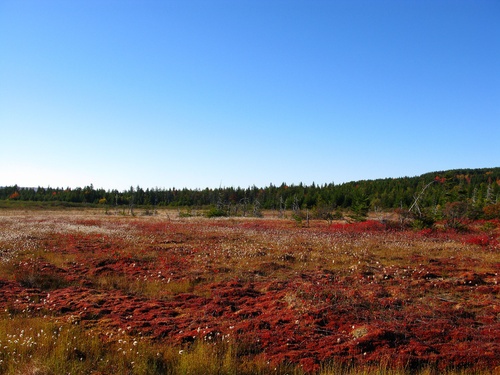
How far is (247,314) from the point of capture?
26.8 feet

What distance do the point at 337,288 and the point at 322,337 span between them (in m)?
3.76

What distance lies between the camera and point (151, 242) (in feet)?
70.1

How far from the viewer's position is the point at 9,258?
1468 centimetres

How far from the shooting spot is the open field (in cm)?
551

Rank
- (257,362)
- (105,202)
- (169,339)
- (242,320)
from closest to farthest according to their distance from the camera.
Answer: (257,362)
(169,339)
(242,320)
(105,202)

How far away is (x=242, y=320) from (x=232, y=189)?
13238cm

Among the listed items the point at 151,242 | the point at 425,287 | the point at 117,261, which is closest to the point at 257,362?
the point at 425,287

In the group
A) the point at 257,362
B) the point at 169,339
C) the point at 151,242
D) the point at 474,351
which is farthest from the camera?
the point at 151,242

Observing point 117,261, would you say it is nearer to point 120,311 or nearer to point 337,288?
point 120,311

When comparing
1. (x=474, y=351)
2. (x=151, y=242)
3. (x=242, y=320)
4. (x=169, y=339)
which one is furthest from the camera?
(x=151, y=242)

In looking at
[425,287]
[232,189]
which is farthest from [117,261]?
[232,189]

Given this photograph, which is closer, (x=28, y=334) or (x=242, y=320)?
(x=28, y=334)

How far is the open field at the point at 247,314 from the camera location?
18.1ft

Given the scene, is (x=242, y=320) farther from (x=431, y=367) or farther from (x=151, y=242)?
(x=151, y=242)
